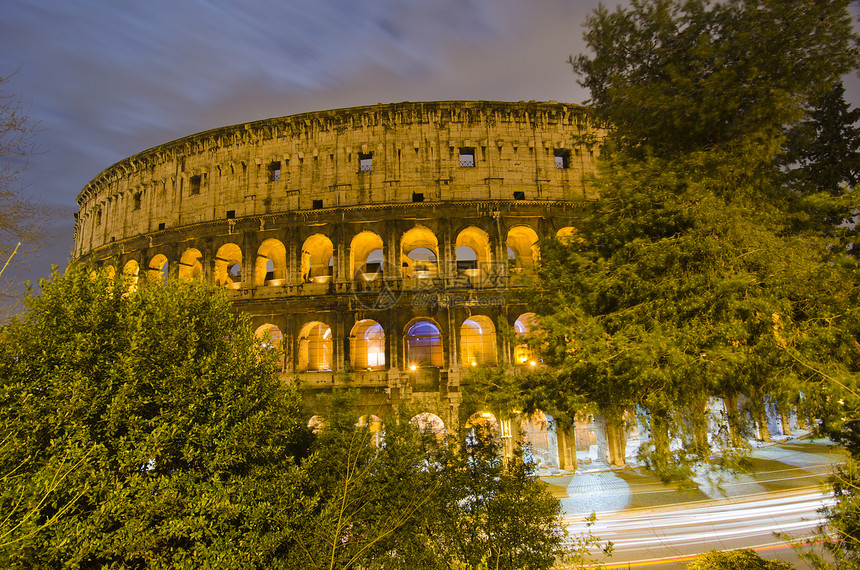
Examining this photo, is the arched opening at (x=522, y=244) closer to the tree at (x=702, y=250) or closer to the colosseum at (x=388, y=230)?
the colosseum at (x=388, y=230)

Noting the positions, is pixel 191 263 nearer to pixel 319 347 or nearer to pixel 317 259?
pixel 317 259

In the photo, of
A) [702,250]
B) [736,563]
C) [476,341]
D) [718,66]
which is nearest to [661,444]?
[736,563]

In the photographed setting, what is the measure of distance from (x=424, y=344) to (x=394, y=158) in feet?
29.8

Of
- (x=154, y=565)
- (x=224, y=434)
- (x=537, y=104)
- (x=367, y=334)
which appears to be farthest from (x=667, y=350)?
(x=537, y=104)

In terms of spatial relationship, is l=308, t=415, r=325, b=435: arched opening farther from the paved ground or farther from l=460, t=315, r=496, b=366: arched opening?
the paved ground

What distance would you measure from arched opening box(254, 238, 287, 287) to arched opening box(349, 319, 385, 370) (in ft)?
14.8

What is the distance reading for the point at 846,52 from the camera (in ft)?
23.5

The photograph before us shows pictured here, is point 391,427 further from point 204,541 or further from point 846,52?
point 846,52

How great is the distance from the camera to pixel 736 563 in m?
7.51

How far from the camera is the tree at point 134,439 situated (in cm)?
517

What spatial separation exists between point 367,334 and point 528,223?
30.9 feet

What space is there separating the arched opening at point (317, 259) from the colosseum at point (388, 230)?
89 millimetres

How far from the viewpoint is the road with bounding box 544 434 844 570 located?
10.8 meters

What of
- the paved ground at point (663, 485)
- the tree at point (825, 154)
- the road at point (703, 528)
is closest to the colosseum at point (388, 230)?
the paved ground at point (663, 485)
